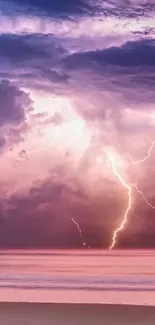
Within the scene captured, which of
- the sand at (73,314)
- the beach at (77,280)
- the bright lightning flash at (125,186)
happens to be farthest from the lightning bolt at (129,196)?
the sand at (73,314)

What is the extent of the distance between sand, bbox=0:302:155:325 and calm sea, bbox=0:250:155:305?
0.57 feet

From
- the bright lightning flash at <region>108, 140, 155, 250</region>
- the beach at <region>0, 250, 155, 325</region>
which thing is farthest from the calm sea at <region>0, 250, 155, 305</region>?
the bright lightning flash at <region>108, 140, 155, 250</region>

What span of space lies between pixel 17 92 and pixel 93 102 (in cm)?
54

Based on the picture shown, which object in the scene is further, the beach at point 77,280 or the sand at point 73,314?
the beach at point 77,280

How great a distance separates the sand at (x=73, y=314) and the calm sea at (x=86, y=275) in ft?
0.57

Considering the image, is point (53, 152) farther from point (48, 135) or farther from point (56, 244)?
point (56, 244)

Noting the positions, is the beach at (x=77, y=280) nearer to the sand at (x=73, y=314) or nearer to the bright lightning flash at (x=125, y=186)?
the sand at (x=73, y=314)

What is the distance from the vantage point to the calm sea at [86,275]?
5375mm

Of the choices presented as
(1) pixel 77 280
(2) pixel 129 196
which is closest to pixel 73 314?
(1) pixel 77 280

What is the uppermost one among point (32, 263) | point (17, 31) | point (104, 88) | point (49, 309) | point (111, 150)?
point (17, 31)

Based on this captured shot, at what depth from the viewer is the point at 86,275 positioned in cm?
544

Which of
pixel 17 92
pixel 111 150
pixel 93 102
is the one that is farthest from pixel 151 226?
pixel 17 92

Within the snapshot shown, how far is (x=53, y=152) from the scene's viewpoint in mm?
5543

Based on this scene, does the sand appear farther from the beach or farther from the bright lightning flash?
the bright lightning flash
